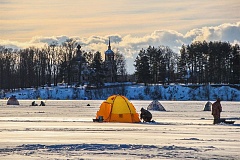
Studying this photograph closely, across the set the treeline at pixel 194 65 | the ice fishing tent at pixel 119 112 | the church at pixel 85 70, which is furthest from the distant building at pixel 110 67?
the ice fishing tent at pixel 119 112

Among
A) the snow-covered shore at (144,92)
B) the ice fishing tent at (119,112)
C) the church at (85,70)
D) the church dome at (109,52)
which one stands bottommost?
the ice fishing tent at (119,112)

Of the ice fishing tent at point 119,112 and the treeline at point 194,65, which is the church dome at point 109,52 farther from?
the ice fishing tent at point 119,112

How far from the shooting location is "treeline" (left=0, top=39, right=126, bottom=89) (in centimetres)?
13788

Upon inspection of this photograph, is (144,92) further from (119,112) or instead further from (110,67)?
(119,112)

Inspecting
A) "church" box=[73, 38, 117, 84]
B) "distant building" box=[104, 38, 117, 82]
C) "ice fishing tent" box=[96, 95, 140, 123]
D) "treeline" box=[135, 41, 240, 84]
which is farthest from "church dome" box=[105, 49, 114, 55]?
"ice fishing tent" box=[96, 95, 140, 123]

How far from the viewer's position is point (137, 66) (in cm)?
13488

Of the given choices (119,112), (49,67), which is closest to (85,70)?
(49,67)

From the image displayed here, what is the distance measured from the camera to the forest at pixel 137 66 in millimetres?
131625

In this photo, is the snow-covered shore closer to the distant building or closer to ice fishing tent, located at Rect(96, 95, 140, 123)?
the distant building

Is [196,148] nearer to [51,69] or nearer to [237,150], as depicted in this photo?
[237,150]

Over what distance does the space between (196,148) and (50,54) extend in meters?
131

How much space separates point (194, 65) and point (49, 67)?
119ft

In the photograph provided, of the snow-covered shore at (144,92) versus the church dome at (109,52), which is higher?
the church dome at (109,52)

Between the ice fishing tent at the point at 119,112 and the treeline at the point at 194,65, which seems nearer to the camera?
the ice fishing tent at the point at 119,112
